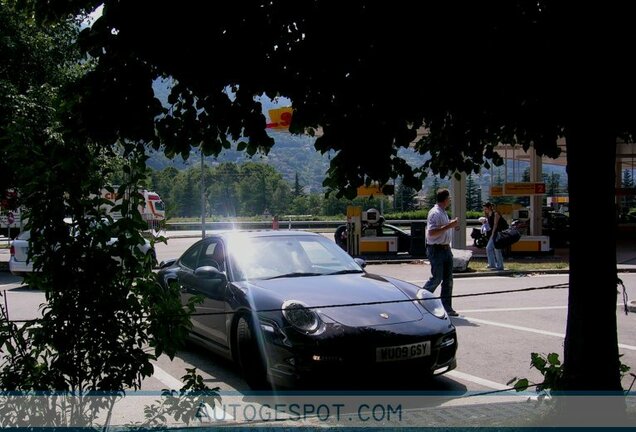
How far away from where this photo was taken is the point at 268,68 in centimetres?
372

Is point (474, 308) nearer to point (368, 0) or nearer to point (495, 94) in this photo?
point (495, 94)

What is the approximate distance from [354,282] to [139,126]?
10.6 ft

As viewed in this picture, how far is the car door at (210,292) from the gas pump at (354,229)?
47.5 feet

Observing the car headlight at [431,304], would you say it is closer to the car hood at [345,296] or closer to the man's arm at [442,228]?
the car hood at [345,296]

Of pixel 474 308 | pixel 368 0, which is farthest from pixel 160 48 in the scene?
pixel 474 308

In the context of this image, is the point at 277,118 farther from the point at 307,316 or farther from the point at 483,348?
the point at 307,316

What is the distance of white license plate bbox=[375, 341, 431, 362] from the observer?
5.13 metres

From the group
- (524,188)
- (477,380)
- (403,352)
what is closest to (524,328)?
(477,380)

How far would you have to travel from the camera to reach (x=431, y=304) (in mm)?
6008

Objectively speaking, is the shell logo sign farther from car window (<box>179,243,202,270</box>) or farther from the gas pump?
car window (<box>179,243,202,270</box>)

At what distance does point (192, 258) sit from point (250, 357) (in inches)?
91.3

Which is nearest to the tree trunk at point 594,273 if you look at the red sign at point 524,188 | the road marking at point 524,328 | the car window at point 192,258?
the road marking at point 524,328

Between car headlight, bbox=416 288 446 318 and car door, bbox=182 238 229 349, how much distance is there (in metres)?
1.87

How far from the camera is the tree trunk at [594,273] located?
12.8ft
